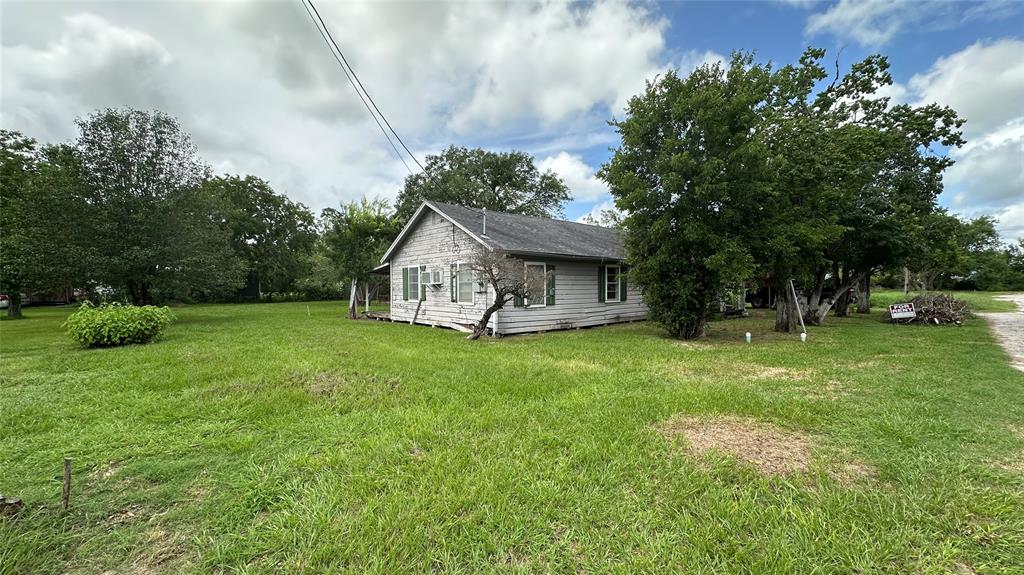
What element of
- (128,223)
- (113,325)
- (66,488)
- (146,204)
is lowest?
(66,488)

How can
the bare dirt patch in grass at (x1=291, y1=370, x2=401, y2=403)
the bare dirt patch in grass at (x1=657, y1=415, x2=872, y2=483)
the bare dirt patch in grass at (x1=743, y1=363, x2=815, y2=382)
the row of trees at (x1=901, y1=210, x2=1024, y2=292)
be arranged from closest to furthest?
the bare dirt patch in grass at (x1=657, y1=415, x2=872, y2=483) → the bare dirt patch in grass at (x1=291, y1=370, x2=401, y2=403) → the bare dirt patch in grass at (x1=743, y1=363, x2=815, y2=382) → the row of trees at (x1=901, y1=210, x2=1024, y2=292)

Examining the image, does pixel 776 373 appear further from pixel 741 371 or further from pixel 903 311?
pixel 903 311

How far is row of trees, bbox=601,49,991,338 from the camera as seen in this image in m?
9.14

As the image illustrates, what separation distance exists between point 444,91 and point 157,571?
12912mm

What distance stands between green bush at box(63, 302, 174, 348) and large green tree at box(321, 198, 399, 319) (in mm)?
7496

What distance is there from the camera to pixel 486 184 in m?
30.5

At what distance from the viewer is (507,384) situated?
18.0 feet

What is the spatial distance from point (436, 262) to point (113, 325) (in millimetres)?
7841

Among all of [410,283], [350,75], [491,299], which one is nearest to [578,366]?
[491,299]

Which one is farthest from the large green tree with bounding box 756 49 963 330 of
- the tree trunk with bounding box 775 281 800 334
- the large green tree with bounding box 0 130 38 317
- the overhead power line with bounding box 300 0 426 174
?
the large green tree with bounding box 0 130 38 317

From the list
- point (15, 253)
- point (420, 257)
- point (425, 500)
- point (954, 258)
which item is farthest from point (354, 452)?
point (954, 258)

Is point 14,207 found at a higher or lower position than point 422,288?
higher

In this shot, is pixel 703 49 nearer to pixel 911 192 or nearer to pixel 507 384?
pixel 911 192

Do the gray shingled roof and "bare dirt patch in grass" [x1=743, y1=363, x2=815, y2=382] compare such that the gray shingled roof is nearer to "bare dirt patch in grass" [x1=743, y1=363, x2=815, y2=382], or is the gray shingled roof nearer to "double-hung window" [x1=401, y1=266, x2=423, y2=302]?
"double-hung window" [x1=401, y1=266, x2=423, y2=302]
